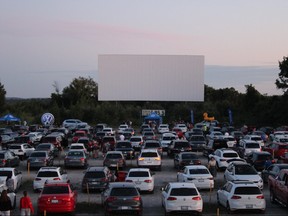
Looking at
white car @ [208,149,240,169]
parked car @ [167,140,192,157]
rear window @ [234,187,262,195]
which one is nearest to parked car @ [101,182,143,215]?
rear window @ [234,187,262,195]

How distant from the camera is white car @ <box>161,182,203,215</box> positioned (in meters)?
24.0

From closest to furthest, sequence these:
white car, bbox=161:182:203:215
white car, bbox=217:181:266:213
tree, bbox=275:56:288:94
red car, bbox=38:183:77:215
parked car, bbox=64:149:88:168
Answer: white car, bbox=161:182:203:215 < red car, bbox=38:183:77:215 < white car, bbox=217:181:266:213 < parked car, bbox=64:149:88:168 < tree, bbox=275:56:288:94

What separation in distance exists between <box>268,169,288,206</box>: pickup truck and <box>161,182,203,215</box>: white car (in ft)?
12.6

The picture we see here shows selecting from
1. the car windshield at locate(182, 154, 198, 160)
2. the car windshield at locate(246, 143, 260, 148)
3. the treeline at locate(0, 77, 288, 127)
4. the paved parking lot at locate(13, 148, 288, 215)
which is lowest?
the paved parking lot at locate(13, 148, 288, 215)

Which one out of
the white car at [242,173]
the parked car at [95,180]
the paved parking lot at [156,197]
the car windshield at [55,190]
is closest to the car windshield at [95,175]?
the parked car at [95,180]

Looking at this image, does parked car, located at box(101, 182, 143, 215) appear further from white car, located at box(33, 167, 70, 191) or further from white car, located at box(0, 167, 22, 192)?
white car, located at box(0, 167, 22, 192)

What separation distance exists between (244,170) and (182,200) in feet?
27.1

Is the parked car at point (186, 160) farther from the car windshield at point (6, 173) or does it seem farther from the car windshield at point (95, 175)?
the car windshield at point (6, 173)

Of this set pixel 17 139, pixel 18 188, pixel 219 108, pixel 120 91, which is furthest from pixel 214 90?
pixel 18 188

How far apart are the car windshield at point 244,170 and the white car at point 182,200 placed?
7.44 metres

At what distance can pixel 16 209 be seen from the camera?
87.5 feet

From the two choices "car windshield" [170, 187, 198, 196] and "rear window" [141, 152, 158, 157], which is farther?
"rear window" [141, 152, 158, 157]

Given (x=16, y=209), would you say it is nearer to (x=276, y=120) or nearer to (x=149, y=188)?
(x=149, y=188)

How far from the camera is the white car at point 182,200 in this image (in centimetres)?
2397
